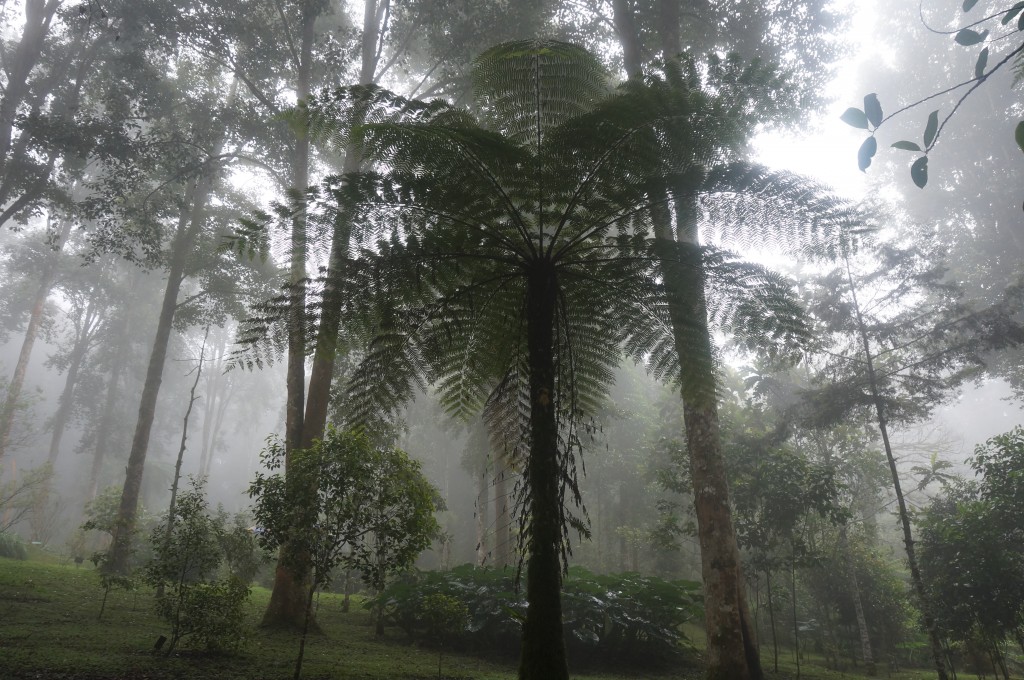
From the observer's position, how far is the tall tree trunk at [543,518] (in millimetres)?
2289

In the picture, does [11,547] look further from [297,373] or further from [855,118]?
[855,118]

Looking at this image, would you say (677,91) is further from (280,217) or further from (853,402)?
(853,402)

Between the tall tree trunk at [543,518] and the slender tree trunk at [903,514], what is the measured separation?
7.52 meters

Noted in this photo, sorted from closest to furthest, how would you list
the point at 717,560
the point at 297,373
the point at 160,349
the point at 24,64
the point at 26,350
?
the point at 717,560, the point at 297,373, the point at 24,64, the point at 160,349, the point at 26,350

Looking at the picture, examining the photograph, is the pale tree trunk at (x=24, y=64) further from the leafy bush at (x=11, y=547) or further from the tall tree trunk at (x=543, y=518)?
the tall tree trunk at (x=543, y=518)

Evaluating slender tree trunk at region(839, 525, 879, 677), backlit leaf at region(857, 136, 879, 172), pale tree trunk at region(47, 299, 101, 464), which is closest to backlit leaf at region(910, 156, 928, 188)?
backlit leaf at region(857, 136, 879, 172)

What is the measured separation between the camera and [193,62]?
13.9 meters

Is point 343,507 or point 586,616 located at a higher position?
point 343,507

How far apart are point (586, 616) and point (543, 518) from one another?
6271mm

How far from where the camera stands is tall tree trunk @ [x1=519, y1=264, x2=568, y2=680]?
2.29 metres

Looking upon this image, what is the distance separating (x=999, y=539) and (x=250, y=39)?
53.7ft

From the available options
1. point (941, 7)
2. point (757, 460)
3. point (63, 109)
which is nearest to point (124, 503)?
point (63, 109)

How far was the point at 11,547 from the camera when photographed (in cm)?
1341

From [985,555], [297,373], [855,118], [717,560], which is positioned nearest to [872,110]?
[855,118]
